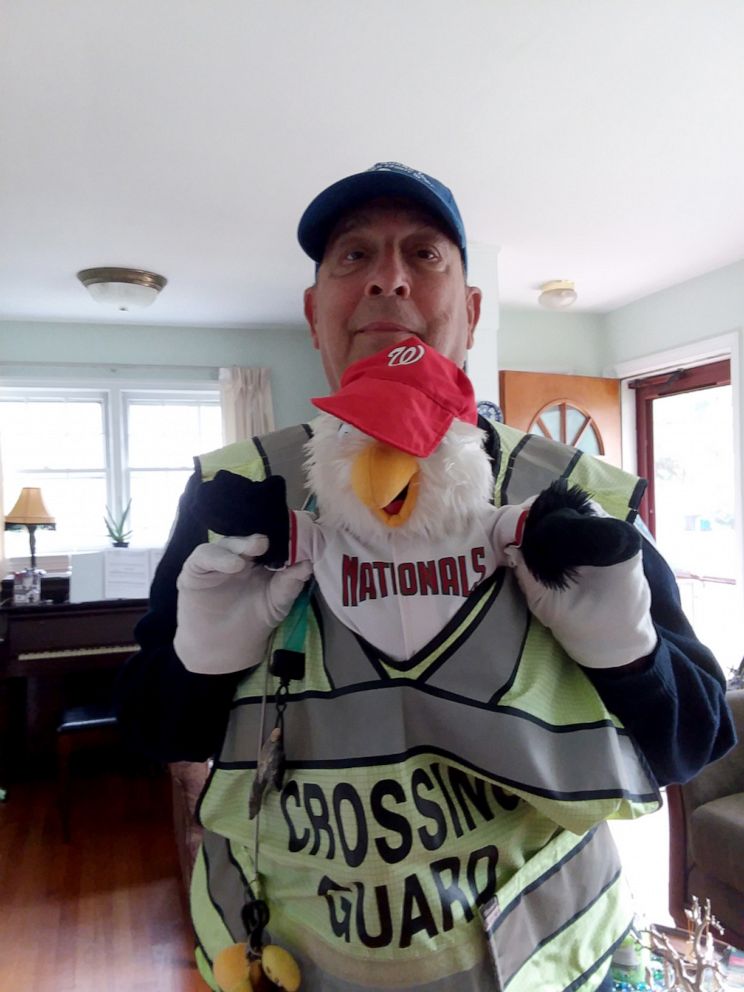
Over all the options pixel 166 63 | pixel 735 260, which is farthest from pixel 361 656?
pixel 735 260

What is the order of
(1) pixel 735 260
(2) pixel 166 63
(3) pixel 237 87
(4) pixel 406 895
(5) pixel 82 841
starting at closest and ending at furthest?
(4) pixel 406 895 → (2) pixel 166 63 → (3) pixel 237 87 → (5) pixel 82 841 → (1) pixel 735 260

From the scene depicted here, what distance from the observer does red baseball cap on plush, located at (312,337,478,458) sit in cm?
57

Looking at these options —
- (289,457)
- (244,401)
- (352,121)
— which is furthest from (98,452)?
(289,457)

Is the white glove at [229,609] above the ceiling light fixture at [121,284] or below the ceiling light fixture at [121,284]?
below

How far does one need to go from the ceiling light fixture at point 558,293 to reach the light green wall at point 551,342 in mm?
512

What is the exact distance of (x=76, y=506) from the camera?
472 cm

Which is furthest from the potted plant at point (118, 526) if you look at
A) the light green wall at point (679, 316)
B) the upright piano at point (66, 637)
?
the light green wall at point (679, 316)

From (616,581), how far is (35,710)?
13.7 feet

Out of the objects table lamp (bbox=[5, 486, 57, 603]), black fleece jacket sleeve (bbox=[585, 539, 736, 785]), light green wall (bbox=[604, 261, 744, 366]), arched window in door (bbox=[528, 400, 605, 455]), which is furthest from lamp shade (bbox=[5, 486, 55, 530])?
black fleece jacket sleeve (bbox=[585, 539, 736, 785])

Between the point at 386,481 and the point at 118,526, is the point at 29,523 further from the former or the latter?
the point at 386,481

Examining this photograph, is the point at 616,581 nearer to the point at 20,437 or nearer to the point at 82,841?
the point at 82,841

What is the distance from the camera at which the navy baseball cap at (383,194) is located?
29.4 inches

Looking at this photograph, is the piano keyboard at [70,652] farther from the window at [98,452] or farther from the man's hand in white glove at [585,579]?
the man's hand in white glove at [585,579]

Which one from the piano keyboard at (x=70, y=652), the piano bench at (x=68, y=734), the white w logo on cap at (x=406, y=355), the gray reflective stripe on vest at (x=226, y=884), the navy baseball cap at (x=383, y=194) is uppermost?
the navy baseball cap at (x=383, y=194)
